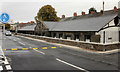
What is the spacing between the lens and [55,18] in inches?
2346

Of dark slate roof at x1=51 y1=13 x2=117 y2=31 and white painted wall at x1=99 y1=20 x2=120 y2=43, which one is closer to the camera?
white painted wall at x1=99 y1=20 x2=120 y2=43

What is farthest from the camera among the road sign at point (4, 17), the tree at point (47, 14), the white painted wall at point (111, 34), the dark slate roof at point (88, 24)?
the tree at point (47, 14)

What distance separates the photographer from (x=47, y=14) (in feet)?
194

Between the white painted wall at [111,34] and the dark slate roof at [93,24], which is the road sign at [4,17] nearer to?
the dark slate roof at [93,24]

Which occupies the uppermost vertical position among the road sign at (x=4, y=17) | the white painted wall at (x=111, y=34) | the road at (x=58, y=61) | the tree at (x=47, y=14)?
the tree at (x=47, y=14)

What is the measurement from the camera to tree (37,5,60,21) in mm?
58781

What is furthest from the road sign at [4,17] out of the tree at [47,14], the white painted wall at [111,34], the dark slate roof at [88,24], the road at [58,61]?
the tree at [47,14]

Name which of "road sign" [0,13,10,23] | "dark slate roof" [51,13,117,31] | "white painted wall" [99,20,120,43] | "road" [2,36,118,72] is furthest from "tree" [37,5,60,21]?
"road sign" [0,13,10,23]

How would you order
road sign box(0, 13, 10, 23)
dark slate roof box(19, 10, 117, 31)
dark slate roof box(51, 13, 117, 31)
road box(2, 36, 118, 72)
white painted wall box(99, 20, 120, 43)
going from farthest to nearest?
dark slate roof box(19, 10, 117, 31) → dark slate roof box(51, 13, 117, 31) → white painted wall box(99, 20, 120, 43) → road sign box(0, 13, 10, 23) → road box(2, 36, 118, 72)

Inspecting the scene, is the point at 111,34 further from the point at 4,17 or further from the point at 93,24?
the point at 4,17

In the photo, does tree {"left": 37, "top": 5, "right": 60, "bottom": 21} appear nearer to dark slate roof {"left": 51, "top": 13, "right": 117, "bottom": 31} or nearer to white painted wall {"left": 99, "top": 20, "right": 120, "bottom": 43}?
dark slate roof {"left": 51, "top": 13, "right": 117, "bottom": 31}

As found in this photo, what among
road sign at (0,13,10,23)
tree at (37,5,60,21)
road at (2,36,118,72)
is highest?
tree at (37,5,60,21)

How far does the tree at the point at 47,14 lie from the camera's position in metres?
58.8

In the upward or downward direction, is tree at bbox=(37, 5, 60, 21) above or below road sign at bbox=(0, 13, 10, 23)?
above
